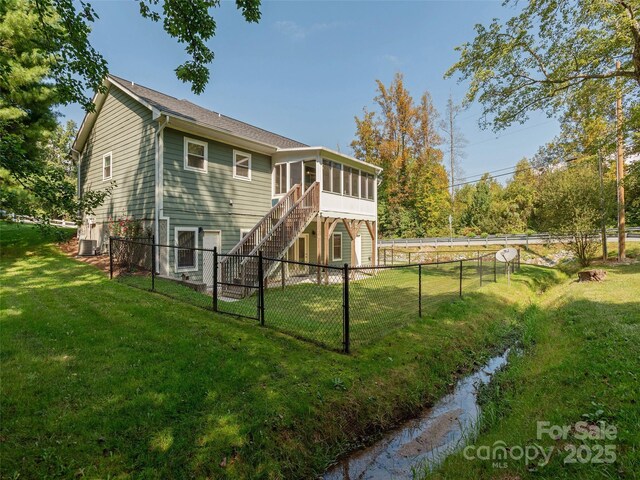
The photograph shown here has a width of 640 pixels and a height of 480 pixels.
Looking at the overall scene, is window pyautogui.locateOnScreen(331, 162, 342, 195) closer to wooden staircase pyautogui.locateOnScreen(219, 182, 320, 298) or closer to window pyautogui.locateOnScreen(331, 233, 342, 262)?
wooden staircase pyautogui.locateOnScreen(219, 182, 320, 298)

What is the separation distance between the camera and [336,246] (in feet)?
56.7

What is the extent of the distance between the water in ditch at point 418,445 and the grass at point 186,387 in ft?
0.55

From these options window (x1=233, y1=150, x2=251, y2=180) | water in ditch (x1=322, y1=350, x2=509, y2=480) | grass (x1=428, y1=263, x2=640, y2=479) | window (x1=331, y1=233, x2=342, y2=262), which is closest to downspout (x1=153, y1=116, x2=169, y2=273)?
window (x1=233, y1=150, x2=251, y2=180)

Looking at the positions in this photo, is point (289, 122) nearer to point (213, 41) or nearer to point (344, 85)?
point (344, 85)

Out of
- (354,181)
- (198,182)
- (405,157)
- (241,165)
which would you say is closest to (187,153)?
(198,182)

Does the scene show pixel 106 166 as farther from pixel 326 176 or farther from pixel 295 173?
pixel 326 176

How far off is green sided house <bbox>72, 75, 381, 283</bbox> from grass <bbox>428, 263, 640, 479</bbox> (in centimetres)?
674

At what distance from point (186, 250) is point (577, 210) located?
1855 cm

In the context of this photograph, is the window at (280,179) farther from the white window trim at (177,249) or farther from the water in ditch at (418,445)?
the water in ditch at (418,445)

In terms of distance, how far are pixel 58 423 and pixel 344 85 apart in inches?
760

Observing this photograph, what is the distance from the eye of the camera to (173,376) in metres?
3.95

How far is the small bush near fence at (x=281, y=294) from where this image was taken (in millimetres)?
6043

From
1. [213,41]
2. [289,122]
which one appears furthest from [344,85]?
[289,122]

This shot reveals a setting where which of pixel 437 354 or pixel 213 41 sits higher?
pixel 213 41
